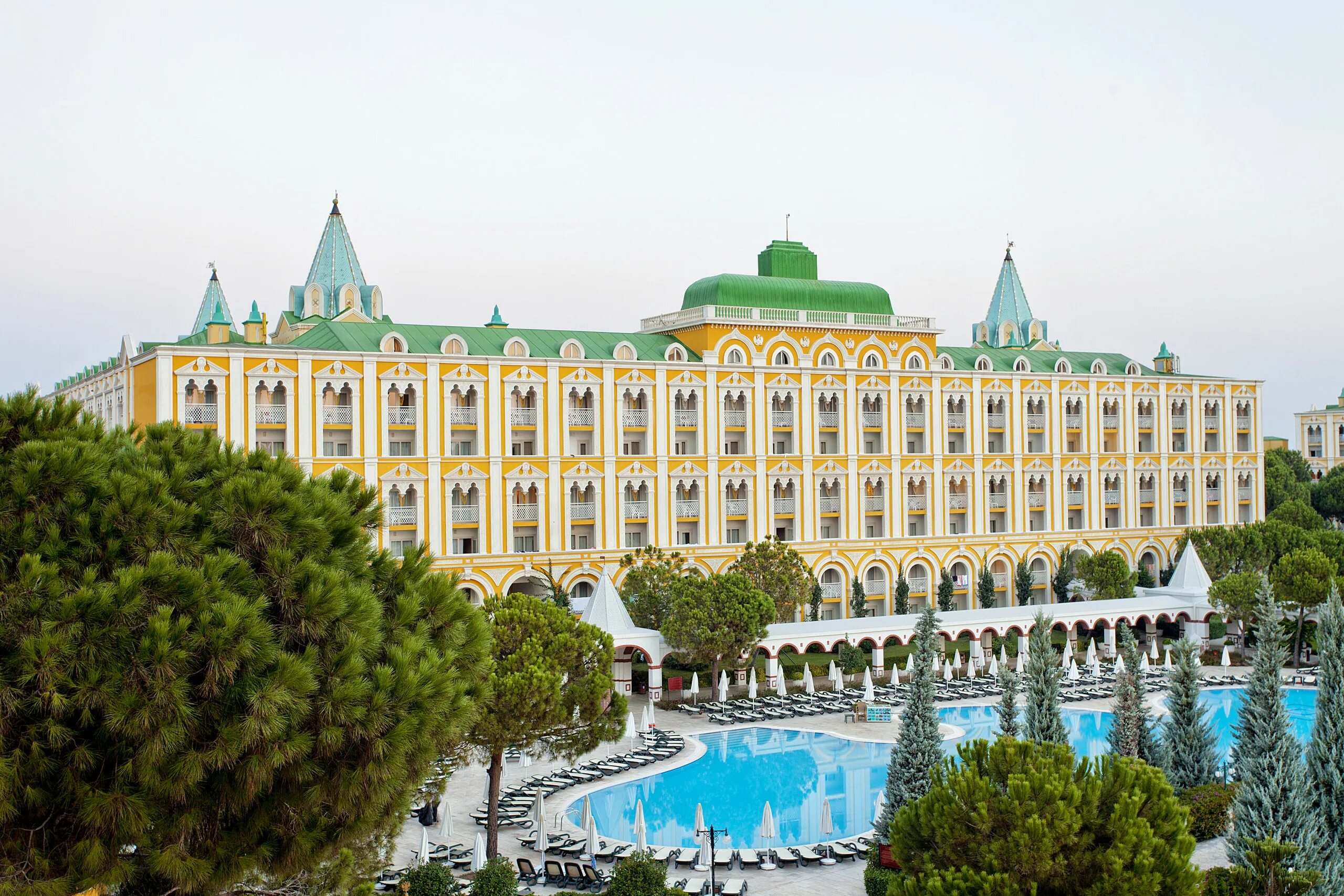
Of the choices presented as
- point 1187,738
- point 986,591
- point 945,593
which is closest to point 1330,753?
point 1187,738

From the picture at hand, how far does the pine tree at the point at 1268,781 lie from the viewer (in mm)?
23641

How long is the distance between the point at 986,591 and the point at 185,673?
57493 millimetres

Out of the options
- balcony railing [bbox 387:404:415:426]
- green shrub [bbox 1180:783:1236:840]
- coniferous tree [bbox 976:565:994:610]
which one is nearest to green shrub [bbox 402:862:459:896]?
green shrub [bbox 1180:783:1236:840]

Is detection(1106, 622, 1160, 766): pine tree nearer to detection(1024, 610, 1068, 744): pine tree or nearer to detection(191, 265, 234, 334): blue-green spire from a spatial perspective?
detection(1024, 610, 1068, 744): pine tree

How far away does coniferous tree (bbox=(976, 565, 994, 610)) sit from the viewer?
67750 millimetres

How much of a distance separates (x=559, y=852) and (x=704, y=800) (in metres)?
6.84

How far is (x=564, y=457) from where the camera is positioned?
61.2 meters

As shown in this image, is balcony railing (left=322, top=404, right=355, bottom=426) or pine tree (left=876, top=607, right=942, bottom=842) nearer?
pine tree (left=876, top=607, right=942, bottom=842)

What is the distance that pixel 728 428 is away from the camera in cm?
6569

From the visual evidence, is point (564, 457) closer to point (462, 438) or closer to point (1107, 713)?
point (462, 438)

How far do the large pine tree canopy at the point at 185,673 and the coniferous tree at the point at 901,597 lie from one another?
5122cm

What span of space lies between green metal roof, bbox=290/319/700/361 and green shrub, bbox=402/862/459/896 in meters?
34.2

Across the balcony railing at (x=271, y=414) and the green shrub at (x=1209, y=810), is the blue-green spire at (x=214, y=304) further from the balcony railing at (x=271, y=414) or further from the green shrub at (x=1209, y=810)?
the green shrub at (x=1209, y=810)

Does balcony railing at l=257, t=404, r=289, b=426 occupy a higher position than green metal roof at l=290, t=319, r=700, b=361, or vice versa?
green metal roof at l=290, t=319, r=700, b=361
